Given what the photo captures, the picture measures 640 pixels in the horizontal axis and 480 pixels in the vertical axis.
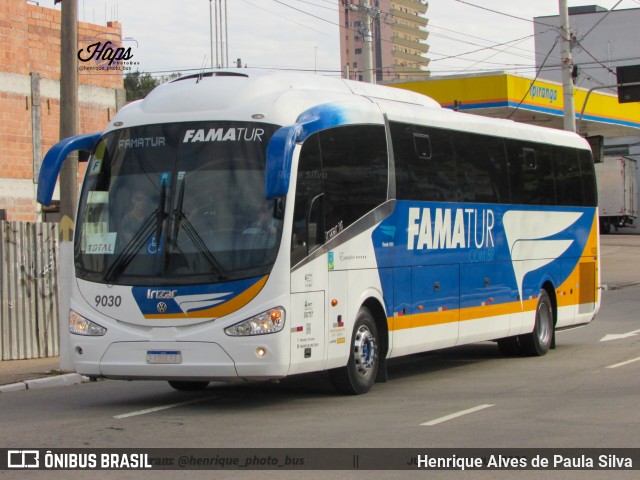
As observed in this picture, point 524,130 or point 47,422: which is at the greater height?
point 524,130

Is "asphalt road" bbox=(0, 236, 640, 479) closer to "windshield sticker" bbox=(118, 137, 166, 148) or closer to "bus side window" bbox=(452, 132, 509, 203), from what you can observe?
"bus side window" bbox=(452, 132, 509, 203)

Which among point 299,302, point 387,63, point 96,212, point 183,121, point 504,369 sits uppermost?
point 387,63

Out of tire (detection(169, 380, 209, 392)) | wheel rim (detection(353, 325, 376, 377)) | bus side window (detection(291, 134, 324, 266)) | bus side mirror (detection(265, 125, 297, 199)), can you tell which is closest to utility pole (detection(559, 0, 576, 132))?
wheel rim (detection(353, 325, 376, 377))

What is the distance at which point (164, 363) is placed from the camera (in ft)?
36.3

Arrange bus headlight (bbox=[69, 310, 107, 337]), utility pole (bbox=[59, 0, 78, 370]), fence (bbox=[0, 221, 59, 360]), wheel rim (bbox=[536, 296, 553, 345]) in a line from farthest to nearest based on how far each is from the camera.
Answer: wheel rim (bbox=[536, 296, 553, 345])
fence (bbox=[0, 221, 59, 360])
utility pole (bbox=[59, 0, 78, 370])
bus headlight (bbox=[69, 310, 107, 337])

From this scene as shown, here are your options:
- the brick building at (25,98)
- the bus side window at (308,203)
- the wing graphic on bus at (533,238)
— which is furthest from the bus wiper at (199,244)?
the brick building at (25,98)

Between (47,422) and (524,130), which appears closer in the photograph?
(47,422)

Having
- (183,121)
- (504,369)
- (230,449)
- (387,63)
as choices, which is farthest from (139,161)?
(387,63)

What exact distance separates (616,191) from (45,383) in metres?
52.3

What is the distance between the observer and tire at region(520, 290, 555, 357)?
17.2 metres

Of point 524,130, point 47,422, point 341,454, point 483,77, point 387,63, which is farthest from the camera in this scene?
point 387,63

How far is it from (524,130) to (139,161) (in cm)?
770

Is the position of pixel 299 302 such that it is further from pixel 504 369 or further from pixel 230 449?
pixel 504 369

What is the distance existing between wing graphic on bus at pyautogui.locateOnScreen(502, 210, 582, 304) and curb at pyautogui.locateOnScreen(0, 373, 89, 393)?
22.2 ft
